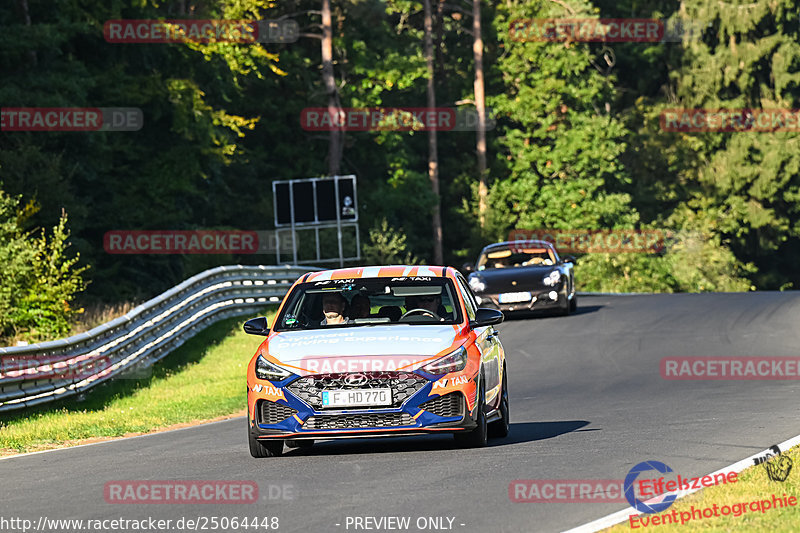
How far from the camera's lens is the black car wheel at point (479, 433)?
37.2 ft

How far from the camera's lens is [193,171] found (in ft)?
143

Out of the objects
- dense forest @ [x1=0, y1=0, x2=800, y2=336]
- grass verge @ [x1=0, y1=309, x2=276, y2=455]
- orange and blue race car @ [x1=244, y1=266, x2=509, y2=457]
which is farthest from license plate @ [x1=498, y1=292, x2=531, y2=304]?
orange and blue race car @ [x1=244, y1=266, x2=509, y2=457]

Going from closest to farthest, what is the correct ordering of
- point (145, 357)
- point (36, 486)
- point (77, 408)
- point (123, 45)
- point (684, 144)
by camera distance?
point (36, 486)
point (77, 408)
point (145, 357)
point (123, 45)
point (684, 144)

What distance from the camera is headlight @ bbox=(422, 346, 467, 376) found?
1101 cm

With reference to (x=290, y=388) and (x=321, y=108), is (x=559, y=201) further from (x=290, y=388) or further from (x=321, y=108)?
(x=290, y=388)

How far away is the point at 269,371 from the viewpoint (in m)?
11.2

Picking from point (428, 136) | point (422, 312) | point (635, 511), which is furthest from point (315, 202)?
point (635, 511)

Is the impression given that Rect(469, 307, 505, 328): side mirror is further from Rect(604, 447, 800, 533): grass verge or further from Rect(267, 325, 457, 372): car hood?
Rect(604, 447, 800, 533): grass verge

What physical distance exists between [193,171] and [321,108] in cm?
1510

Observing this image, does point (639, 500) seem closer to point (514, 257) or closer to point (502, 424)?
point (502, 424)

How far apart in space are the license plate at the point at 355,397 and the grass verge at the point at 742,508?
9.13 ft

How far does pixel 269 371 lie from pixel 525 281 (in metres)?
17.6

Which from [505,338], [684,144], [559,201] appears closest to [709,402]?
[505,338]

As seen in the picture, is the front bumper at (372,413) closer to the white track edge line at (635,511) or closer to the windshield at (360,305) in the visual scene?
the windshield at (360,305)
